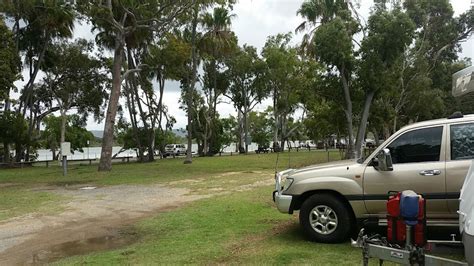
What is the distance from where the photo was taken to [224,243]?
277 inches

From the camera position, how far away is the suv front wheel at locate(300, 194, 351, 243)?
6516 millimetres

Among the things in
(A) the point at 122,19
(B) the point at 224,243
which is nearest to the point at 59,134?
(A) the point at 122,19

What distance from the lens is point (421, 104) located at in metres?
32.4

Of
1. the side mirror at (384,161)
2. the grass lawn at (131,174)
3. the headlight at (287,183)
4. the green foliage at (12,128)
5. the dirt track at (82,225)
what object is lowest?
the dirt track at (82,225)

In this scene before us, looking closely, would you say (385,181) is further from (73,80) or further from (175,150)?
(175,150)

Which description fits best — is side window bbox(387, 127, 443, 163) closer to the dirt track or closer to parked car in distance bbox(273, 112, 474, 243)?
parked car in distance bbox(273, 112, 474, 243)

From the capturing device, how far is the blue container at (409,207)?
4262 mm

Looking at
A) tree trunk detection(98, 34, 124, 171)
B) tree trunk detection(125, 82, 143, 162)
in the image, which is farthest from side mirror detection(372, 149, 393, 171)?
tree trunk detection(125, 82, 143, 162)

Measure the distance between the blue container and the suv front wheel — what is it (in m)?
2.19

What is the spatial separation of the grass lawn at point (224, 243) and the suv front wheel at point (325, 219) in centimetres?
15

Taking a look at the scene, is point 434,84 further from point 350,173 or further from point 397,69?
point 350,173

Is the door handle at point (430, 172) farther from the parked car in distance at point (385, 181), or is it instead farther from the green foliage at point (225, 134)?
the green foliage at point (225, 134)

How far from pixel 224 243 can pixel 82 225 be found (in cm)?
379

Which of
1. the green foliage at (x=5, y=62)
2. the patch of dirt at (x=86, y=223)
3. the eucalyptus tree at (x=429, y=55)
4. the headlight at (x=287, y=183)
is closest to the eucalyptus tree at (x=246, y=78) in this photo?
the eucalyptus tree at (x=429, y=55)
